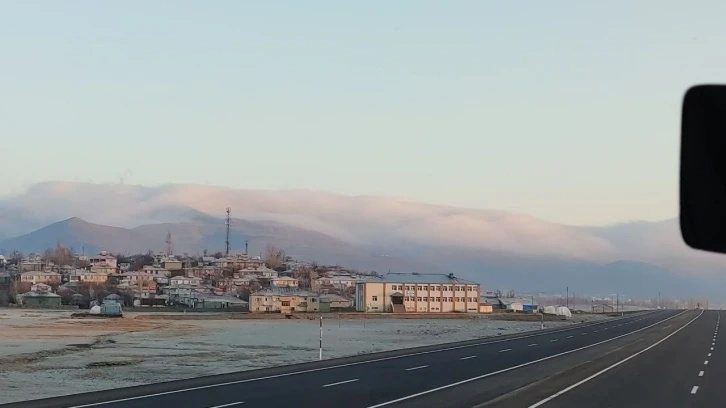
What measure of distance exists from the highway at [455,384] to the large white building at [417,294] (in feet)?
300

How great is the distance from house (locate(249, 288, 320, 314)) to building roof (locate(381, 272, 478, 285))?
38.4ft

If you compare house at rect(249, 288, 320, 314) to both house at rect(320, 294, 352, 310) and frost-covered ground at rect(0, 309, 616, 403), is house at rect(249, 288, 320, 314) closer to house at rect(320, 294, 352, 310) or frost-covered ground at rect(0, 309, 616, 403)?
house at rect(320, 294, 352, 310)

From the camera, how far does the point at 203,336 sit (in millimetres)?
58125

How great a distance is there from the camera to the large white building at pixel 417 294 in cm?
13212

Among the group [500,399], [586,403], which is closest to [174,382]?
[500,399]

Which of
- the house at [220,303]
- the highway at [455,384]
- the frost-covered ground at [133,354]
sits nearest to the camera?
the highway at [455,384]

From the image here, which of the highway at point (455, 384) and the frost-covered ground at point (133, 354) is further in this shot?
the frost-covered ground at point (133, 354)

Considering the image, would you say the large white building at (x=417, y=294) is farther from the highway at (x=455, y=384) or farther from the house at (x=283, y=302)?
the highway at (x=455, y=384)

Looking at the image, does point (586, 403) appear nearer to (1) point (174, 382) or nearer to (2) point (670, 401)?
(2) point (670, 401)

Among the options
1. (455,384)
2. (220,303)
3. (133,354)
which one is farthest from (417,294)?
(455,384)

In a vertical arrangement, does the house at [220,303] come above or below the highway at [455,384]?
above

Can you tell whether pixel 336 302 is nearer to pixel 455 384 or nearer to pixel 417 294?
pixel 417 294

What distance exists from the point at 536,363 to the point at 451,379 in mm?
8848

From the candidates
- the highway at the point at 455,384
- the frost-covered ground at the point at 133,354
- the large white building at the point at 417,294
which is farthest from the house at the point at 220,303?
the highway at the point at 455,384
